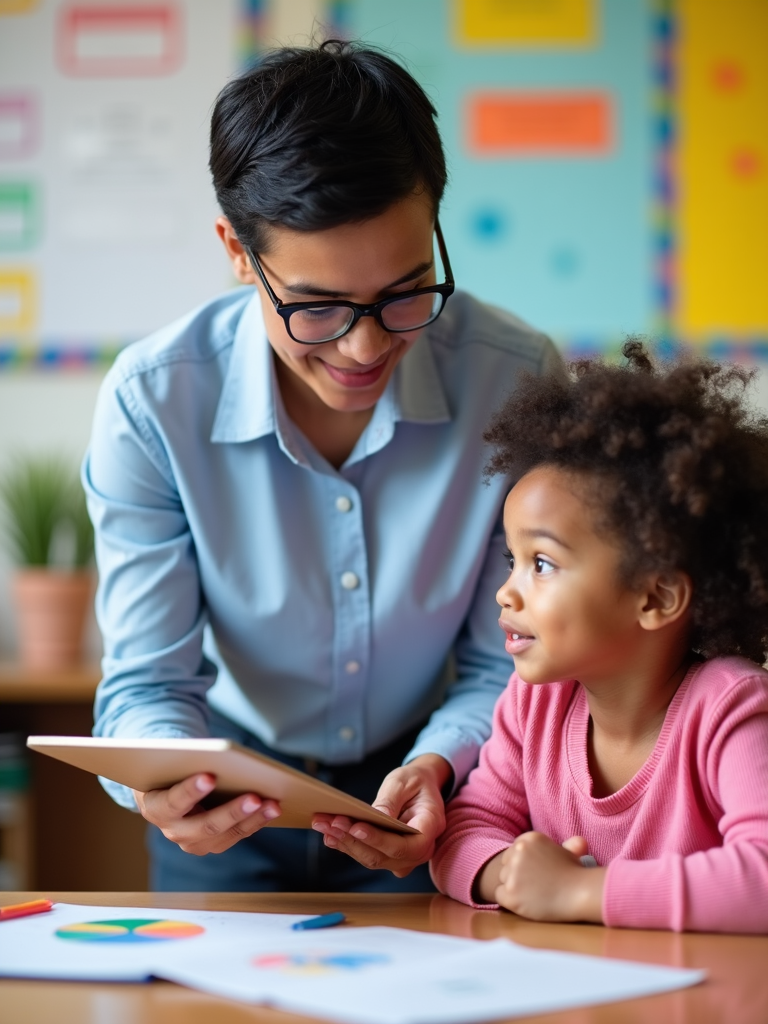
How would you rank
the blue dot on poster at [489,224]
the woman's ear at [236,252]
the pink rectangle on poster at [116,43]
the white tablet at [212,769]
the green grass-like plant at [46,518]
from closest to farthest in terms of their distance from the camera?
the white tablet at [212,769]
the woman's ear at [236,252]
the green grass-like plant at [46,518]
the blue dot on poster at [489,224]
the pink rectangle on poster at [116,43]

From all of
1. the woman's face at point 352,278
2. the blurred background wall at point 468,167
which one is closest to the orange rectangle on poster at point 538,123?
the blurred background wall at point 468,167

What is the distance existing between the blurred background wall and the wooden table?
1.89 meters

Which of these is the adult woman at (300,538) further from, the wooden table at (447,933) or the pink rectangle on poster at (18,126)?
the pink rectangle on poster at (18,126)

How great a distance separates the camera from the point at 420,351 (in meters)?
1.54

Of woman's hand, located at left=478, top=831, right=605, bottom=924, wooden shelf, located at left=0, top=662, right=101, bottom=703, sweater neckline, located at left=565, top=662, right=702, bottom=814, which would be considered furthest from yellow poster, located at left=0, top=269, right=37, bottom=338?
woman's hand, located at left=478, top=831, right=605, bottom=924

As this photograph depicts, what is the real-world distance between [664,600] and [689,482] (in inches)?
5.0

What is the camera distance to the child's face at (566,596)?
1133mm

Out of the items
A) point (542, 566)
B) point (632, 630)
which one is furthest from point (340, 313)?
point (632, 630)

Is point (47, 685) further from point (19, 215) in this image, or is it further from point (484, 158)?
point (484, 158)

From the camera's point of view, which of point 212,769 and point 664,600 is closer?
point 212,769

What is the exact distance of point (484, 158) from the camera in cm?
287

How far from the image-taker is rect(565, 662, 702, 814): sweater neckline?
3.66 feet

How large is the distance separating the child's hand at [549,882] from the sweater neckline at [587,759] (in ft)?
0.32

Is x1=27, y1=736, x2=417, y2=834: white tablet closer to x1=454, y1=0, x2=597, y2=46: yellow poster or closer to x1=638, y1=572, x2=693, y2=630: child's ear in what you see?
x1=638, y1=572, x2=693, y2=630: child's ear
